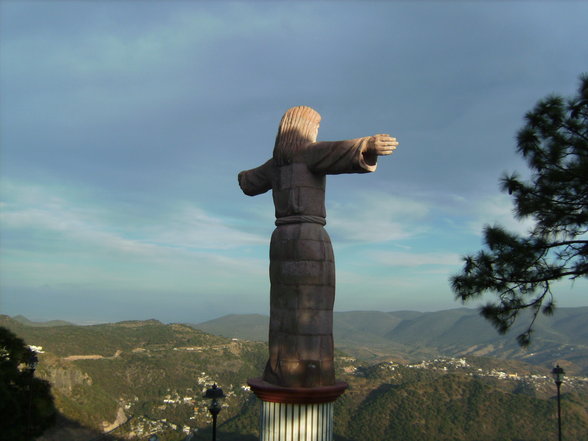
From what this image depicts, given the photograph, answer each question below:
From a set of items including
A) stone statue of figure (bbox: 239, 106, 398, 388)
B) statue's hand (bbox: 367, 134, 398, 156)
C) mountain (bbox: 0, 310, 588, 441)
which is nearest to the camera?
statue's hand (bbox: 367, 134, 398, 156)

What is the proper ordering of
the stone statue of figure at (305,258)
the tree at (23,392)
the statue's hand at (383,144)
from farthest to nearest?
the tree at (23,392) < the stone statue of figure at (305,258) < the statue's hand at (383,144)

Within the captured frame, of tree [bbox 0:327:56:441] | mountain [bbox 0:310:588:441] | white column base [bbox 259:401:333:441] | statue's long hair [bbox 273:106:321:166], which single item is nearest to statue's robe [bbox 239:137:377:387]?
statue's long hair [bbox 273:106:321:166]

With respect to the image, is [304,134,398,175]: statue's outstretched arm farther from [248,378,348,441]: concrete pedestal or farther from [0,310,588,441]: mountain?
[0,310,588,441]: mountain

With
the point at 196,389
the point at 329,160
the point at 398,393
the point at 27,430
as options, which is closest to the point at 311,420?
the point at 329,160

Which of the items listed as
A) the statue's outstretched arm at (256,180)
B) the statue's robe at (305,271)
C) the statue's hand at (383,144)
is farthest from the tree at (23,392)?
the statue's hand at (383,144)

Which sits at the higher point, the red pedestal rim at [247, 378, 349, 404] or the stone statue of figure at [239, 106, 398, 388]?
the stone statue of figure at [239, 106, 398, 388]

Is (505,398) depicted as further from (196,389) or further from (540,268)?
(540,268)

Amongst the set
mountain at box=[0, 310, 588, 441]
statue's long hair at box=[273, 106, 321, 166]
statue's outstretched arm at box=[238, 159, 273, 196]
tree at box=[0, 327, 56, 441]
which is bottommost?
mountain at box=[0, 310, 588, 441]

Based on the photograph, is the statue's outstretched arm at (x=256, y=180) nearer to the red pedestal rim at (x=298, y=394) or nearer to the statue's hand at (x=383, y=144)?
the statue's hand at (x=383, y=144)
